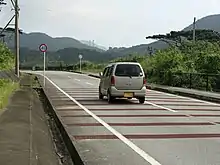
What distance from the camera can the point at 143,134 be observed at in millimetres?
12281

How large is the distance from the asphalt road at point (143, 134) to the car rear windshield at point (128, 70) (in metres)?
2.54

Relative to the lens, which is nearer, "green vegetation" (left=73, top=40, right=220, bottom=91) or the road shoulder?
the road shoulder

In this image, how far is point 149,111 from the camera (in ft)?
59.3

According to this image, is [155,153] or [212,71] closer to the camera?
[155,153]

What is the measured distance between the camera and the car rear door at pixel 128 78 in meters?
21.5

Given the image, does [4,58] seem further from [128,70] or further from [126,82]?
[126,82]

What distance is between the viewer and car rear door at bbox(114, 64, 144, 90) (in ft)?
70.6

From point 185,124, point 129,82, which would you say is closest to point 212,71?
point 129,82

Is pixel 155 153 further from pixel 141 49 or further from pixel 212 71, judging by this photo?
pixel 141 49


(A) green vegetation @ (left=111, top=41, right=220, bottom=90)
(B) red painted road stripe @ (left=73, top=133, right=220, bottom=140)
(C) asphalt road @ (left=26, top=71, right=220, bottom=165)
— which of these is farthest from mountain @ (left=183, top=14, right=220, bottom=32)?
(B) red painted road stripe @ (left=73, top=133, right=220, bottom=140)

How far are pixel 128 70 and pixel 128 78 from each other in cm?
55

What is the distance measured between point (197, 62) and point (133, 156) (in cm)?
3216

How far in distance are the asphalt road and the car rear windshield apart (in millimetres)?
2540

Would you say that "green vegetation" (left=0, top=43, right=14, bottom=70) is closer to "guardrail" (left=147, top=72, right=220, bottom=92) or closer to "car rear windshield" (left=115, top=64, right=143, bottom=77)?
"car rear windshield" (left=115, top=64, right=143, bottom=77)
